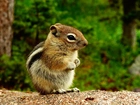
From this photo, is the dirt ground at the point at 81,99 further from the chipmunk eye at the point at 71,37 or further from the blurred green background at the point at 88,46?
the blurred green background at the point at 88,46

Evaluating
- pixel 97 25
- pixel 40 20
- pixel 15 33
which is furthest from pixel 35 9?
pixel 97 25

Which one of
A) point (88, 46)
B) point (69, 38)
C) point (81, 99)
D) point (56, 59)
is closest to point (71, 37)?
point (69, 38)

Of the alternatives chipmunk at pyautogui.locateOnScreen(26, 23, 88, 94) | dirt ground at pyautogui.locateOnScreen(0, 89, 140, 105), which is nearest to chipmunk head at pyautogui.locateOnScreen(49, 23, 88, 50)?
chipmunk at pyautogui.locateOnScreen(26, 23, 88, 94)

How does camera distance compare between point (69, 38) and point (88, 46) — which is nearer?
point (69, 38)

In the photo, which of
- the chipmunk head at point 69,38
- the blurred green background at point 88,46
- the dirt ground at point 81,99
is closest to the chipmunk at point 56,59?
the chipmunk head at point 69,38

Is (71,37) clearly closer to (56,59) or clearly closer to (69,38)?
(69,38)

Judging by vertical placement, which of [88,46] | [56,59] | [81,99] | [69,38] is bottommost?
[88,46]
